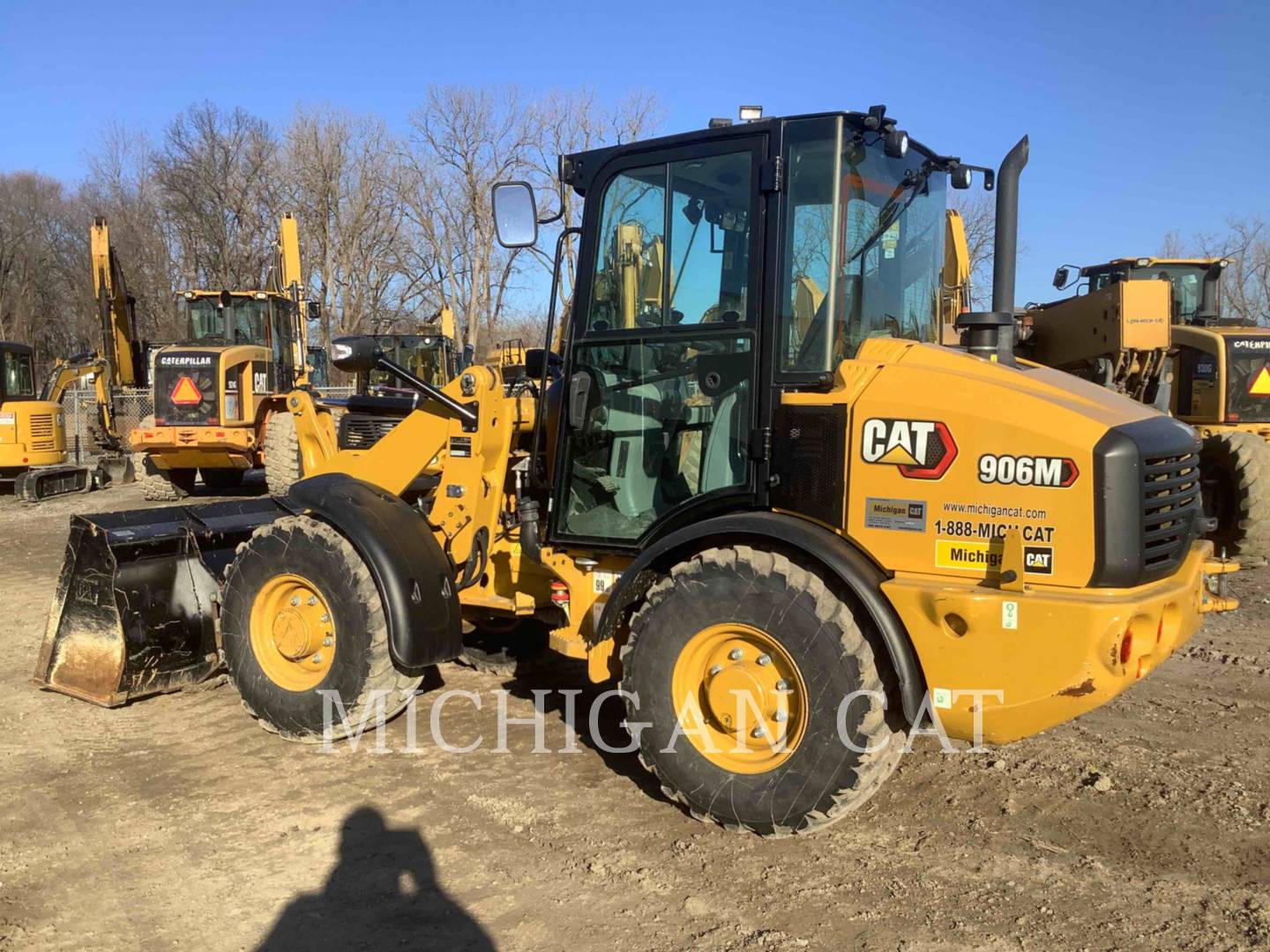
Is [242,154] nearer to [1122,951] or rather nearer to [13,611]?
[13,611]

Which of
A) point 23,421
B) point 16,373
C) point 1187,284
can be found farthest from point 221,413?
point 1187,284

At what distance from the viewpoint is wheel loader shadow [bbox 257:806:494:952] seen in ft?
10.1

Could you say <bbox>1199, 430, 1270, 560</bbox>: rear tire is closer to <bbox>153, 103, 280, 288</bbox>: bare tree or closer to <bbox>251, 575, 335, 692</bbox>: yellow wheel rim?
<bbox>251, 575, 335, 692</bbox>: yellow wheel rim

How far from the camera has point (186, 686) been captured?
17.5ft

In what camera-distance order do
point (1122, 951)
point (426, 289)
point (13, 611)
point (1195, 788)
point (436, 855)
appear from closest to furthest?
point (1122, 951) → point (436, 855) → point (1195, 788) → point (13, 611) → point (426, 289)

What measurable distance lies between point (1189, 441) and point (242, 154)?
4169 cm

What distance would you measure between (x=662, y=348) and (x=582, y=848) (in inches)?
76.2

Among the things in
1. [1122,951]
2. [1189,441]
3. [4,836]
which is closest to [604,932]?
[1122,951]

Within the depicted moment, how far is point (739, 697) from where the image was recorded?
3627 mm

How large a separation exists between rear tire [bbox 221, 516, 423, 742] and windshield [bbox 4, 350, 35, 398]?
43.2 ft

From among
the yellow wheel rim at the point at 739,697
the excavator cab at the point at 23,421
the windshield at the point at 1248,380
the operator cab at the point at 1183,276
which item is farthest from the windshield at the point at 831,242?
the excavator cab at the point at 23,421

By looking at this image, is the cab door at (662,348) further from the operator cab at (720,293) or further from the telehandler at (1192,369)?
the telehandler at (1192,369)

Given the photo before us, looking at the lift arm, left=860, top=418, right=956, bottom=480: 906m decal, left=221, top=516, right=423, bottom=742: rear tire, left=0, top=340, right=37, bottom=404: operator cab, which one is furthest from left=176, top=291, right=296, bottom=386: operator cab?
left=860, top=418, right=956, bottom=480: 906m decal

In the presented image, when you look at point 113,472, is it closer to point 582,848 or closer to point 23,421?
point 23,421
